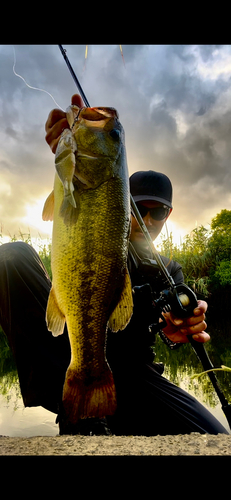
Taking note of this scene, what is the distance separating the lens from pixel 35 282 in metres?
2.88

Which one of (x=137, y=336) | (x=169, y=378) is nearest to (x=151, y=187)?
(x=137, y=336)

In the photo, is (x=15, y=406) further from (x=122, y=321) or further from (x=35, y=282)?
(x=122, y=321)

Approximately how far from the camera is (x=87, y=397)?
1.67m

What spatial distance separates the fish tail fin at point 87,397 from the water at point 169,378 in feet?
6.10

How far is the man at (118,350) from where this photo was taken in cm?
272

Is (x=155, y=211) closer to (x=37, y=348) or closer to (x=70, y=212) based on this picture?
(x=37, y=348)

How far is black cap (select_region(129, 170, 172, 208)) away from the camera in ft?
13.2

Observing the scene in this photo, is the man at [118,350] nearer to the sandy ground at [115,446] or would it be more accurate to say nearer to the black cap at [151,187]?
the sandy ground at [115,446]

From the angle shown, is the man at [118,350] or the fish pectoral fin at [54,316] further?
the man at [118,350]

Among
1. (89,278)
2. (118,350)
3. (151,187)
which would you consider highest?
(151,187)

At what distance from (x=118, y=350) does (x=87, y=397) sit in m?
1.63

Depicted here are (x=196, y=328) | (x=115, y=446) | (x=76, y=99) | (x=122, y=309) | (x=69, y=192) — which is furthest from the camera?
(x=196, y=328)

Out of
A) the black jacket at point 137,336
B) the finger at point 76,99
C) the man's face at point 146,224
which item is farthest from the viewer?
the man's face at point 146,224

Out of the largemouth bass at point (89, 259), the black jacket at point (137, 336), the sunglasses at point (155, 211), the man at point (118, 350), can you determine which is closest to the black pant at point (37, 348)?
the man at point (118, 350)
